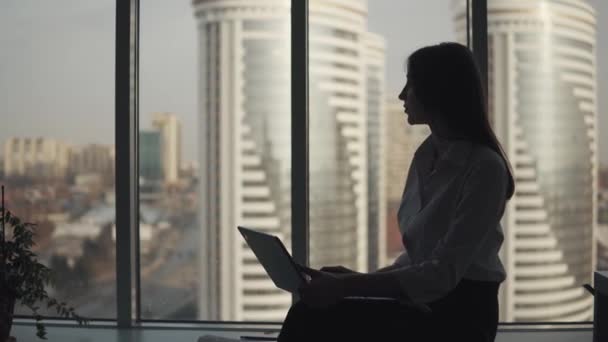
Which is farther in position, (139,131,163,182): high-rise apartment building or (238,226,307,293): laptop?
(139,131,163,182): high-rise apartment building

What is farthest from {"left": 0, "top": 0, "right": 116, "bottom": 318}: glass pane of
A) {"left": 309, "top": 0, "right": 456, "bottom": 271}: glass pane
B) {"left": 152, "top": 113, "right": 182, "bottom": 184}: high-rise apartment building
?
{"left": 309, "top": 0, "right": 456, "bottom": 271}: glass pane

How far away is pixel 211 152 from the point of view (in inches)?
137

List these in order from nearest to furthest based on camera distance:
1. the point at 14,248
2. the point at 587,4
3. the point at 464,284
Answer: the point at 464,284
the point at 14,248
the point at 587,4

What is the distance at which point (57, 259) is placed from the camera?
11.5 feet

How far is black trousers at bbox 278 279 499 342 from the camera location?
1.32 metres

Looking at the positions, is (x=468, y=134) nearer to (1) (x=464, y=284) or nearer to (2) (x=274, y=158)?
(1) (x=464, y=284)

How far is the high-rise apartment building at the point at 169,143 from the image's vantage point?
341cm

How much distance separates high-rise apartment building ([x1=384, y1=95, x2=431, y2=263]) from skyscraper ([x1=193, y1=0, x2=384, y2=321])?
6 cm

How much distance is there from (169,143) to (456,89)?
2.24 meters

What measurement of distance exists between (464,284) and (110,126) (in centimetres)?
243

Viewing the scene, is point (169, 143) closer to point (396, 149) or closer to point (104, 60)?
point (104, 60)

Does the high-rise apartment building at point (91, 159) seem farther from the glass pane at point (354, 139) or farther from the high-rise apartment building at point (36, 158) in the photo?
the glass pane at point (354, 139)

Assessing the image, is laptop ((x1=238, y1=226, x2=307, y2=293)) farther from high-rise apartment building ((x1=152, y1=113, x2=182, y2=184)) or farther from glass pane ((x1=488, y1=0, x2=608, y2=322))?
glass pane ((x1=488, y1=0, x2=608, y2=322))

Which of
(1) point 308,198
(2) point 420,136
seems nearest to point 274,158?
(1) point 308,198
